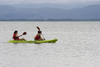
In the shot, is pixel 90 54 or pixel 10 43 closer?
pixel 90 54

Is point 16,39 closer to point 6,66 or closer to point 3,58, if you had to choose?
point 3,58

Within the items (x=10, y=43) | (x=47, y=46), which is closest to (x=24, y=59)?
(x=47, y=46)

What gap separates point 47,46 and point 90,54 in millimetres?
7695

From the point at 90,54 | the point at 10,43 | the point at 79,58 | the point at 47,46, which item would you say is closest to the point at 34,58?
the point at 79,58

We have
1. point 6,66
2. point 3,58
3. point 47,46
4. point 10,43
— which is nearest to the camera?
point 6,66

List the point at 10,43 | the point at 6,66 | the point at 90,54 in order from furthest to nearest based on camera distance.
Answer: the point at 10,43
the point at 90,54
the point at 6,66

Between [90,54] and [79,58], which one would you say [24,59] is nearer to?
[79,58]

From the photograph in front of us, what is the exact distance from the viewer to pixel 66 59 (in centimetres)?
2620

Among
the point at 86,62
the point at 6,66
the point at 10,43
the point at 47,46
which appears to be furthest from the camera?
the point at 10,43

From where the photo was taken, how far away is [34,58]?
26.8 meters

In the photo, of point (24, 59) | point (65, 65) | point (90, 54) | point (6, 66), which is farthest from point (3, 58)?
point (90, 54)

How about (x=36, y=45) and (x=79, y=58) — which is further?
(x=36, y=45)

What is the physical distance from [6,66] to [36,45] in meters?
14.7

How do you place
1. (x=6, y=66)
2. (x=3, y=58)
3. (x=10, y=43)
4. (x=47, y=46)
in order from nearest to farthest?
1. (x=6, y=66)
2. (x=3, y=58)
3. (x=47, y=46)
4. (x=10, y=43)
